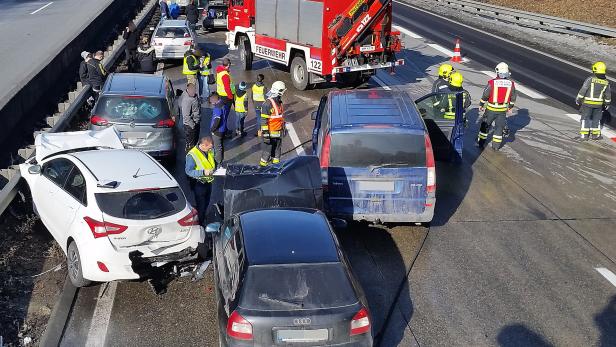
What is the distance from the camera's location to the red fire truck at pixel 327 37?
57.3ft

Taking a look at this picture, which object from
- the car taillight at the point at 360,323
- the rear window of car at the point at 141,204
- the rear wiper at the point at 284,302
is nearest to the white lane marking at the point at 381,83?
the rear window of car at the point at 141,204

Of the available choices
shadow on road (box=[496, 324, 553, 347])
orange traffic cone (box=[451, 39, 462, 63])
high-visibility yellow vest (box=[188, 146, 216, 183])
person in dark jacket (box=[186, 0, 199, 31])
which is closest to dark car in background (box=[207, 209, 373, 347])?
shadow on road (box=[496, 324, 553, 347])

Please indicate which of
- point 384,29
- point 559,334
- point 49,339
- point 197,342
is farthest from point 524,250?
point 384,29

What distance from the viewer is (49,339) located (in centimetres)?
707

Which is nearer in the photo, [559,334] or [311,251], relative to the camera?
[311,251]

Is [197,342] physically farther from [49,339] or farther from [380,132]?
[380,132]

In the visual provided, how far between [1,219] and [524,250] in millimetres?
7614

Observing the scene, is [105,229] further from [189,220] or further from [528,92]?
[528,92]

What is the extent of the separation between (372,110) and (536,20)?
2568 cm

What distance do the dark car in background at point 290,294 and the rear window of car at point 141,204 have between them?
165 cm

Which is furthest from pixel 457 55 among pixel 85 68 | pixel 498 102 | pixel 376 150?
pixel 376 150

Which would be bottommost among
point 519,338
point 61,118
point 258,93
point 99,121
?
point 61,118

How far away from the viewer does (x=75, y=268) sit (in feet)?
26.2

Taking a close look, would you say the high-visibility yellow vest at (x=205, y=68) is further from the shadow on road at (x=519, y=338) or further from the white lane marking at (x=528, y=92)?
the shadow on road at (x=519, y=338)
